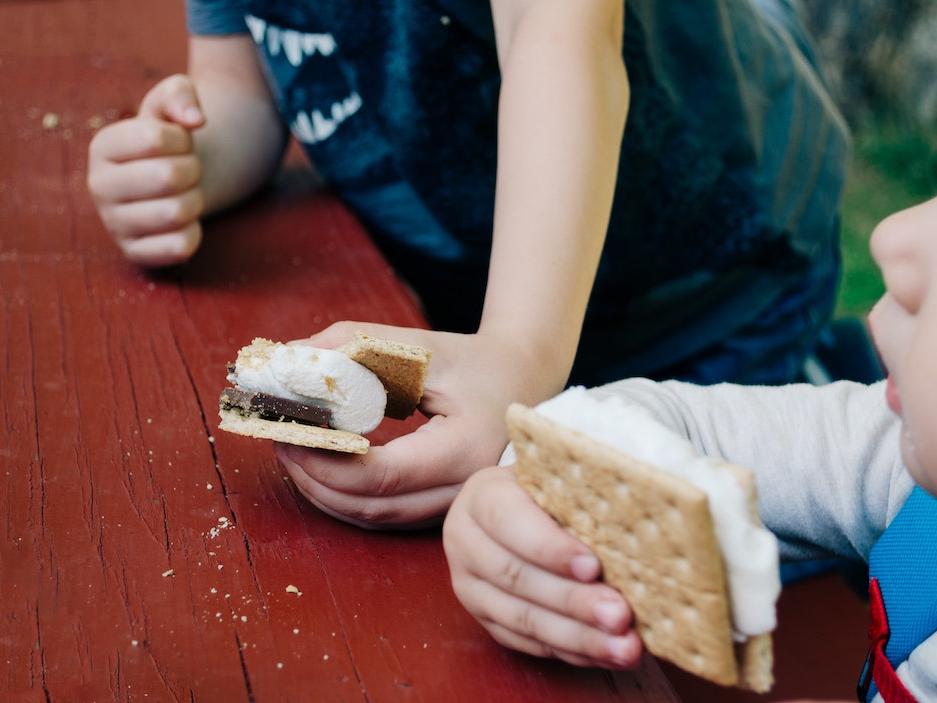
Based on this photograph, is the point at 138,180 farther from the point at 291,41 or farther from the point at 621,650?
the point at 621,650

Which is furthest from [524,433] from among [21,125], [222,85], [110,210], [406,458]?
[21,125]

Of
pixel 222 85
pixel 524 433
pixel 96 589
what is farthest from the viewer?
pixel 222 85

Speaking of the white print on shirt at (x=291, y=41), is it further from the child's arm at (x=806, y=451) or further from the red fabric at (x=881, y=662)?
the red fabric at (x=881, y=662)

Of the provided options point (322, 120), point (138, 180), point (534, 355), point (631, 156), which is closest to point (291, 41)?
point (322, 120)

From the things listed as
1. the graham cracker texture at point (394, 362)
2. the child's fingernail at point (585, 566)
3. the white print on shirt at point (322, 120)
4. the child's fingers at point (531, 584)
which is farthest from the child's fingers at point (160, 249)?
the child's fingernail at point (585, 566)

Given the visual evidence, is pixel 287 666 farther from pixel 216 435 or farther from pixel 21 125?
pixel 21 125

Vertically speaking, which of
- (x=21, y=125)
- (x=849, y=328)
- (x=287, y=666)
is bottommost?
(x=849, y=328)
